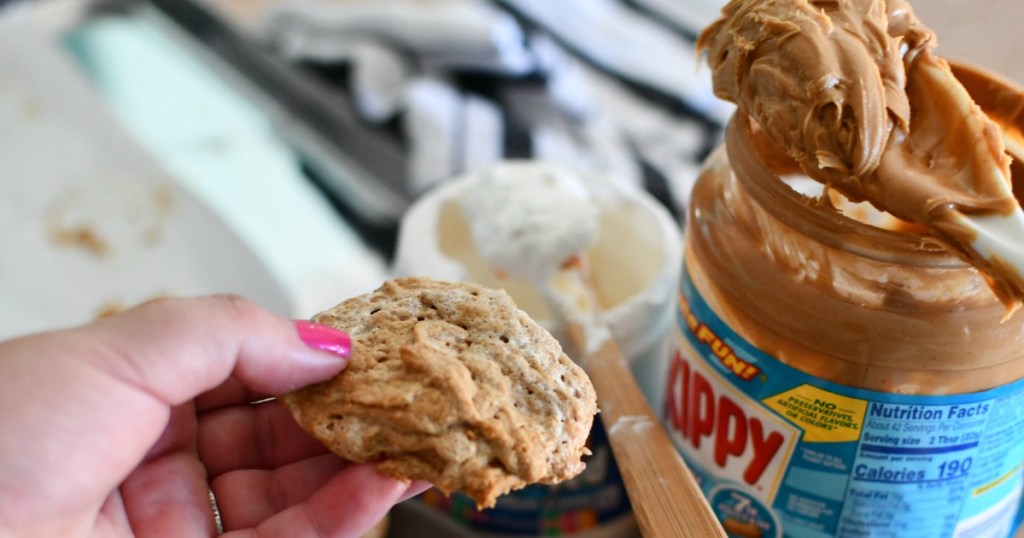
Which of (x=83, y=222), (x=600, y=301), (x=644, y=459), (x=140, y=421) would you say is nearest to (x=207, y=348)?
(x=140, y=421)

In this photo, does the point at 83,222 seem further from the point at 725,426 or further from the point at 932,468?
the point at 932,468

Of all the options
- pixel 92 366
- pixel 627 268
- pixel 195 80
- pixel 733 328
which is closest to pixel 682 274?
pixel 733 328

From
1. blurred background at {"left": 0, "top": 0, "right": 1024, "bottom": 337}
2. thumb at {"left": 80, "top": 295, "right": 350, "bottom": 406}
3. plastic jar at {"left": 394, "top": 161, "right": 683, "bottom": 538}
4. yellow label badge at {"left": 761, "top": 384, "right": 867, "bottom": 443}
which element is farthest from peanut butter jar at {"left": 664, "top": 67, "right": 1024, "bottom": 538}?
blurred background at {"left": 0, "top": 0, "right": 1024, "bottom": 337}

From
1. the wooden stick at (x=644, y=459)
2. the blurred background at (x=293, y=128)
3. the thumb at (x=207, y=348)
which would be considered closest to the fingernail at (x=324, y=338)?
the thumb at (x=207, y=348)

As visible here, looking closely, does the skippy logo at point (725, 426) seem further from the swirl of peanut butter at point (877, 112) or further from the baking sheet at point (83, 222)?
the baking sheet at point (83, 222)

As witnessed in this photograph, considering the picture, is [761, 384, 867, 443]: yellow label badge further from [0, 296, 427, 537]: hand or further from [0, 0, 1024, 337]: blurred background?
[0, 0, 1024, 337]: blurred background

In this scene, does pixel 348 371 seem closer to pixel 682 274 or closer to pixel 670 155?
pixel 682 274

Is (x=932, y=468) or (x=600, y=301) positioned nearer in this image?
(x=932, y=468)
